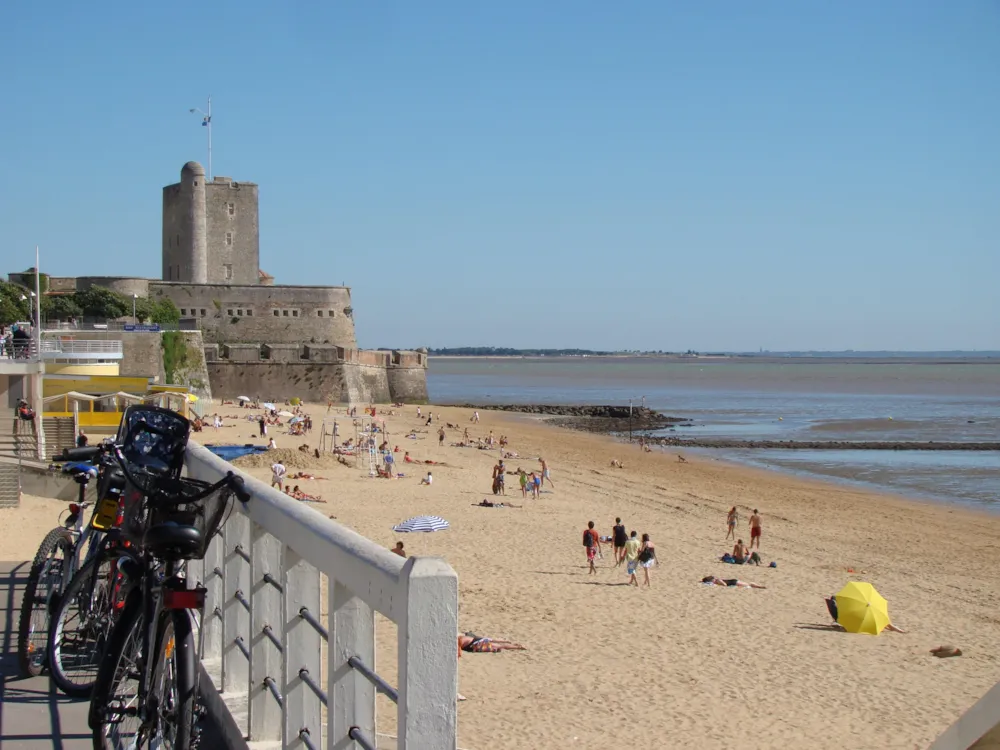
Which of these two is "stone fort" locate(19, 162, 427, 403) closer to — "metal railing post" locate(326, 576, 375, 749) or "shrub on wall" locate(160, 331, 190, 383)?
"shrub on wall" locate(160, 331, 190, 383)

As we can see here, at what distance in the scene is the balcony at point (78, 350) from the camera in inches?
1144

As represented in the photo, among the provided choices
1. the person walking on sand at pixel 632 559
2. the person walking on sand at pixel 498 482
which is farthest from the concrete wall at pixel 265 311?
the person walking on sand at pixel 632 559

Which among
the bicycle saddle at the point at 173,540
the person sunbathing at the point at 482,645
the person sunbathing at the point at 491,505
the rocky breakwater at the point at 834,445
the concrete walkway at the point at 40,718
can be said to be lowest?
the rocky breakwater at the point at 834,445

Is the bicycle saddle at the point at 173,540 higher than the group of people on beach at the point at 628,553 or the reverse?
higher

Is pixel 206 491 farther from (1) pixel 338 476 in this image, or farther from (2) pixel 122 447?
(1) pixel 338 476

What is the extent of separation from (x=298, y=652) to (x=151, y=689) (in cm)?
45

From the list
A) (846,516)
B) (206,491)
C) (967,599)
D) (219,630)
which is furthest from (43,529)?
(846,516)

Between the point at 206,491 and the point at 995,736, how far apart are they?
2.27 meters

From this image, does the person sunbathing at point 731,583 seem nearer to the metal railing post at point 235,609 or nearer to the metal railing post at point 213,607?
the metal railing post at point 213,607

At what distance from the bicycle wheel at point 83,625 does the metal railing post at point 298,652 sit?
1.32 metres

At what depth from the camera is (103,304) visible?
44.5 meters

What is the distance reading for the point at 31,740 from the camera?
3941 millimetres

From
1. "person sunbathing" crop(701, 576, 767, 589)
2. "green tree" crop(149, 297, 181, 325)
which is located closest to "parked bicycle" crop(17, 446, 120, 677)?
"person sunbathing" crop(701, 576, 767, 589)

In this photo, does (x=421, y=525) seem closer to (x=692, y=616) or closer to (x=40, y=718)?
(x=692, y=616)
